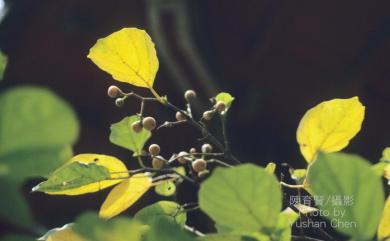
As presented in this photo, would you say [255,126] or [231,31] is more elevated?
[231,31]

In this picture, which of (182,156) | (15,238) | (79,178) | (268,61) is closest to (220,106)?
(182,156)

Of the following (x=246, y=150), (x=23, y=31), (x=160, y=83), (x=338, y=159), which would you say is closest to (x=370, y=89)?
(x=246, y=150)

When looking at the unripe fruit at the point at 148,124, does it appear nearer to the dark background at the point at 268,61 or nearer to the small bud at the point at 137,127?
the small bud at the point at 137,127

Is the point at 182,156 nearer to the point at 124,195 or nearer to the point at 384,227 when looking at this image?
the point at 124,195

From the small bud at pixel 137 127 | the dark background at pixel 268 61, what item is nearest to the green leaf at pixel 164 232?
the small bud at pixel 137 127

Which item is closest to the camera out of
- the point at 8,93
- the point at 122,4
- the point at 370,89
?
the point at 8,93

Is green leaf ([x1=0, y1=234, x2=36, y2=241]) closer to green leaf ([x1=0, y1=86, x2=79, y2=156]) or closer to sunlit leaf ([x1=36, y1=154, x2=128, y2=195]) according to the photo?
green leaf ([x1=0, y1=86, x2=79, y2=156])

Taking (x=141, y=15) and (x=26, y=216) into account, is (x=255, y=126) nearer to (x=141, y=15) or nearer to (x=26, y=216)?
(x=141, y=15)
